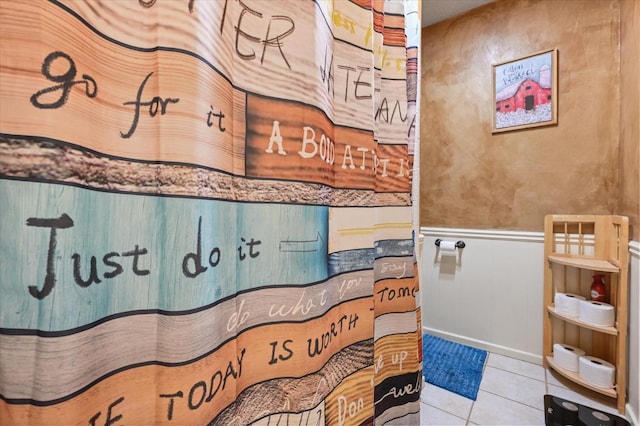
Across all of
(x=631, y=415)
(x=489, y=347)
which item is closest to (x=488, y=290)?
(x=489, y=347)

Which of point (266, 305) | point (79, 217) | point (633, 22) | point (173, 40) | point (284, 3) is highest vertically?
point (633, 22)

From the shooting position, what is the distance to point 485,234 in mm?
1862

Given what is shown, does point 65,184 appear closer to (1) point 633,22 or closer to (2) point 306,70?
(2) point 306,70

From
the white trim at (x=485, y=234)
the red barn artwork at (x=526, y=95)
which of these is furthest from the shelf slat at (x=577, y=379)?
the red barn artwork at (x=526, y=95)

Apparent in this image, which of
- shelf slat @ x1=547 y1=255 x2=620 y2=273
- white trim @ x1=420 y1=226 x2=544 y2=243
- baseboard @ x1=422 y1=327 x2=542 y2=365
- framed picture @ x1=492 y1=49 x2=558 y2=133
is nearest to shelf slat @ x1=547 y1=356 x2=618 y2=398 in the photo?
baseboard @ x1=422 y1=327 x2=542 y2=365

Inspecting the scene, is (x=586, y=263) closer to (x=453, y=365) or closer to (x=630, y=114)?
(x=630, y=114)

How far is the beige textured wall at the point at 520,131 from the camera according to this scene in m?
1.53

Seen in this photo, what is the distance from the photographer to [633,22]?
1306 millimetres

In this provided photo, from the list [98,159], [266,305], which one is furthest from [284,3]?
[266,305]

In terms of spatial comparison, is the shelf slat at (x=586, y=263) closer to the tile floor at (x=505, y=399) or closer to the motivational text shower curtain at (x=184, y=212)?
the tile floor at (x=505, y=399)

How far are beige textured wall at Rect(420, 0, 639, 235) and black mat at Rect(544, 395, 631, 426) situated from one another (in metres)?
0.95

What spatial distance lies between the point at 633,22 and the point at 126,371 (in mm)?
2314

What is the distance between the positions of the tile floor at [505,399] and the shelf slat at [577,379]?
64 millimetres

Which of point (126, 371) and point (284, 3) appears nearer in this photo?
point (126, 371)
